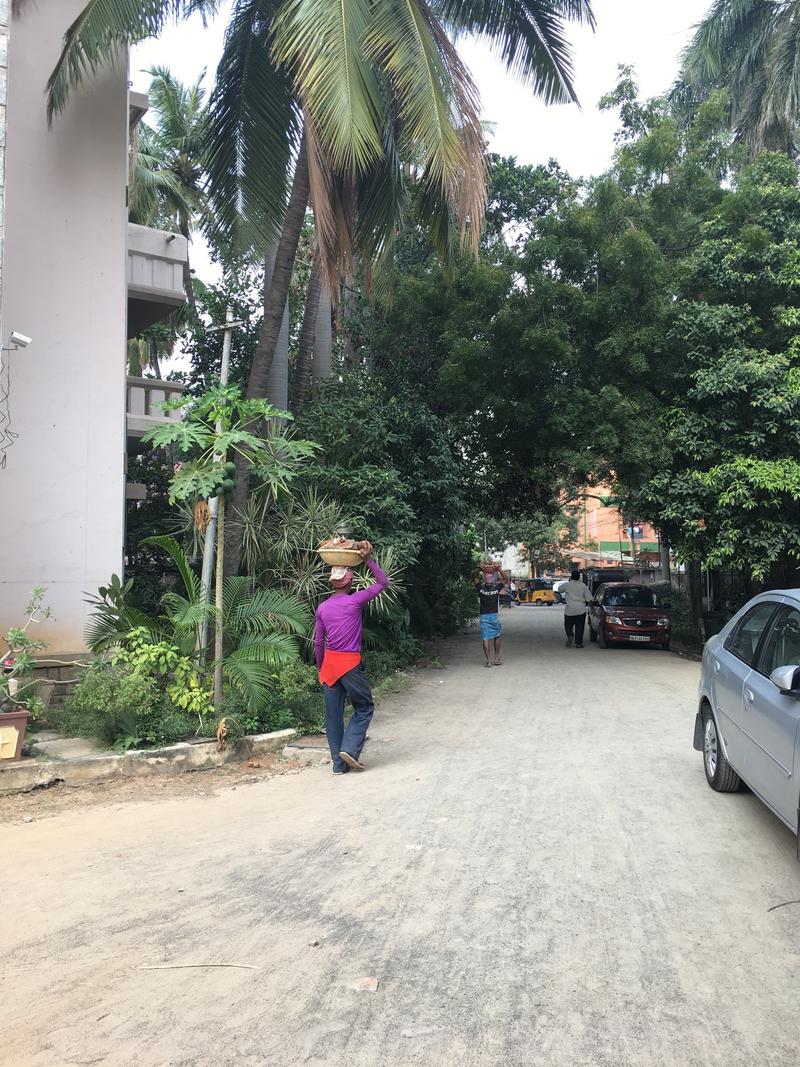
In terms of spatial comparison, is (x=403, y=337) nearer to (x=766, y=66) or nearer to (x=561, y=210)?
(x=561, y=210)

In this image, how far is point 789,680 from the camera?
4387 millimetres

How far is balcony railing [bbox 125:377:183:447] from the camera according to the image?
13.3m

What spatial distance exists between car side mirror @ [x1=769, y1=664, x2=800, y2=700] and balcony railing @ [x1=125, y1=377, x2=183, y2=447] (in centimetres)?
1050

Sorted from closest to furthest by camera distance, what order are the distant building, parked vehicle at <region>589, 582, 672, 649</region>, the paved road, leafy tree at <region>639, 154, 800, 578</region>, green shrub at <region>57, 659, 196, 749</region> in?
the paved road < green shrub at <region>57, 659, 196, 749</region> < leafy tree at <region>639, 154, 800, 578</region> < parked vehicle at <region>589, 582, 672, 649</region> < the distant building

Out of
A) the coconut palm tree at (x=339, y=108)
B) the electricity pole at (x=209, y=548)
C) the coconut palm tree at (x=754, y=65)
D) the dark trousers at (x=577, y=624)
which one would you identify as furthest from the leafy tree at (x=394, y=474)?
the coconut palm tree at (x=754, y=65)

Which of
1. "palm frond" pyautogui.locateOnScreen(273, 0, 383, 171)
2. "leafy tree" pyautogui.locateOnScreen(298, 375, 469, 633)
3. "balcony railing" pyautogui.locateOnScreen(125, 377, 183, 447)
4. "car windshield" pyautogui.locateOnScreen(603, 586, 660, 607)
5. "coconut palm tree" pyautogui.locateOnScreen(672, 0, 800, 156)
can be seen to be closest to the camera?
"palm frond" pyautogui.locateOnScreen(273, 0, 383, 171)

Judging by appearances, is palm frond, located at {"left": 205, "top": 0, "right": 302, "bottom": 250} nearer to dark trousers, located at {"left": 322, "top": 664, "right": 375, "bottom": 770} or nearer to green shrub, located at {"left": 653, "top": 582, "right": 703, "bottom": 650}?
dark trousers, located at {"left": 322, "top": 664, "right": 375, "bottom": 770}

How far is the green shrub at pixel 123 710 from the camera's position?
763 cm

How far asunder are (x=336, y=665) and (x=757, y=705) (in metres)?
3.54

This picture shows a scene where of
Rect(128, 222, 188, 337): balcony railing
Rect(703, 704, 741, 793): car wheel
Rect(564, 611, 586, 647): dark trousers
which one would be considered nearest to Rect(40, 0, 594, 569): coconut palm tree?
Rect(128, 222, 188, 337): balcony railing

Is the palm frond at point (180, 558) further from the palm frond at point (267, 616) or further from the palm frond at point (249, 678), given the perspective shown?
the palm frond at point (249, 678)

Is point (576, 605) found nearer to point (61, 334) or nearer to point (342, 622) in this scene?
point (342, 622)

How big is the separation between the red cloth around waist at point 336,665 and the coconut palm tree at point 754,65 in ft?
79.9

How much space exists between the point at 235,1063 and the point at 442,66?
1035 centimetres
